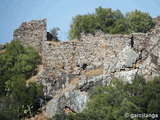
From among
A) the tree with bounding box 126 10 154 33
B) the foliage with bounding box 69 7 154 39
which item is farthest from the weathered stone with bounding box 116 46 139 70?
the tree with bounding box 126 10 154 33

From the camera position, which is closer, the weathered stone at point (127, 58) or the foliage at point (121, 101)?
the foliage at point (121, 101)

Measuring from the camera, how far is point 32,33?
182ft

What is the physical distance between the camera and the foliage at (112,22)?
5474 cm

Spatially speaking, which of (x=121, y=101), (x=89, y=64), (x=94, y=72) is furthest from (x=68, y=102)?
(x=121, y=101)

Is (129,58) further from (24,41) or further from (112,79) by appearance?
(24,41)

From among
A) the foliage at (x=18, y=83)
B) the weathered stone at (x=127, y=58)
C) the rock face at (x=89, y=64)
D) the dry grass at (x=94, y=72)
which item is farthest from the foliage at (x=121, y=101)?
the foliage at (x=18, y=83)

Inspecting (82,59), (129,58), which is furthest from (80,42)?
(129,58)

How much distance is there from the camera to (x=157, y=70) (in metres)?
45.5

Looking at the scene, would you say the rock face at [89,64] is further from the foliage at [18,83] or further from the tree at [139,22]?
the tree at [139,22]

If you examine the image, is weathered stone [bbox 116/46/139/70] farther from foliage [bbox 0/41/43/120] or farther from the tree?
foliage [bbox 0/41/43/120]

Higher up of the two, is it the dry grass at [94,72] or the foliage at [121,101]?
the dry grass at [94,72]

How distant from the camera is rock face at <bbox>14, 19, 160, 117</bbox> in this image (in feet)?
151

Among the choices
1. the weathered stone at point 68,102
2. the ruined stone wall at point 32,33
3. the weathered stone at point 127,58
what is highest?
the ruined stone wall at point 32,33

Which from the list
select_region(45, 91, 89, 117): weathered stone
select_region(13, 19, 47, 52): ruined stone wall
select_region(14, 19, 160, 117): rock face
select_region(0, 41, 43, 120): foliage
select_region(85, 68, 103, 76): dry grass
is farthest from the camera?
select_region(13, 19, 47, 52): ruined stone wall
